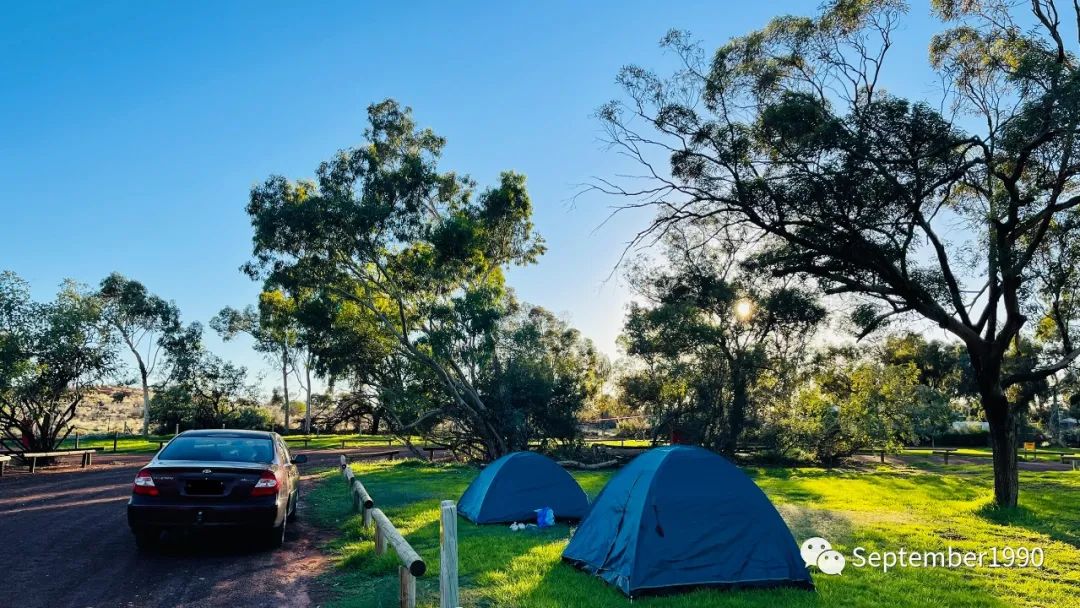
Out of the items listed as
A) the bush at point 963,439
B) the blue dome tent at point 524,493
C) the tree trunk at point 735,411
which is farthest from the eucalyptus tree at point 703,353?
the bush at point 963,439

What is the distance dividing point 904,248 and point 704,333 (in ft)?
48.1

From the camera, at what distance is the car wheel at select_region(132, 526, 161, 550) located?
8.83 metres

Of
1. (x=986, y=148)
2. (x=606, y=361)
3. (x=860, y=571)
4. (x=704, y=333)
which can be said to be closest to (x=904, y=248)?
(x=986, y=148)

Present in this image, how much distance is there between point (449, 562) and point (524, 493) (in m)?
6.64

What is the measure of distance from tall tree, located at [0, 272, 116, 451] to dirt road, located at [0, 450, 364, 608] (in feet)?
41.2

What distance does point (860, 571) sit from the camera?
8.24m

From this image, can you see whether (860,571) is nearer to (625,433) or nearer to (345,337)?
(345,337)

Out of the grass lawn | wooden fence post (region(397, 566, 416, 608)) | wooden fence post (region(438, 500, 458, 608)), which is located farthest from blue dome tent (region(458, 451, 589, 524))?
wooden fence post (region(438, 500, 458, 608))

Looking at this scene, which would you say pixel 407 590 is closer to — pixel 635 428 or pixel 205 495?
pixel 205 495

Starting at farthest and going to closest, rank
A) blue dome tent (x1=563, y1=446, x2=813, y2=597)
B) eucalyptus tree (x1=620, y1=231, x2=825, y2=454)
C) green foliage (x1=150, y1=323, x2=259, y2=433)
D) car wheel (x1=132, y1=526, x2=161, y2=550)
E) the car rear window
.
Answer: green foliage (x1=150, y1=323, x2=259, y2=433)
eucalyptus tree (x1=620, y1=231, x2=825, y2=454)
the car rear window
car wheel (x1=132, y1=526, x2=161, y2=550)
blue dome tent (x1=563, y1=446, x2=813, y2=597)

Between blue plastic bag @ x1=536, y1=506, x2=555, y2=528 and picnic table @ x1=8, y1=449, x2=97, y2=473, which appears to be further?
picnic table @ x1=8, y1=449, x2=97, y2=473

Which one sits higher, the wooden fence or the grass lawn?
the wooden fence

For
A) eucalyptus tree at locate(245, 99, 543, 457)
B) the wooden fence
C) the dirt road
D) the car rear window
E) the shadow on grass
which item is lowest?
the shadow on grass

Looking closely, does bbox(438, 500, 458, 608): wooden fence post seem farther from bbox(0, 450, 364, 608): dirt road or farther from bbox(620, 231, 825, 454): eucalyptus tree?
bbox(620, 231, 825, 454): eucalyptus tree
